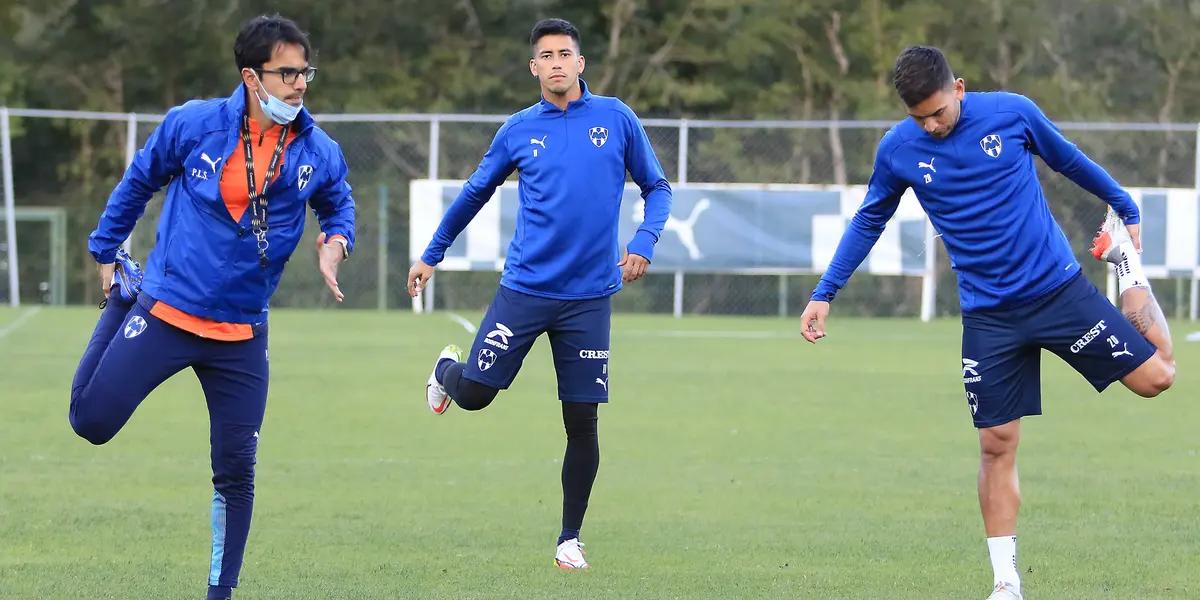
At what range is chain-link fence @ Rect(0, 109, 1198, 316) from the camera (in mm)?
24641

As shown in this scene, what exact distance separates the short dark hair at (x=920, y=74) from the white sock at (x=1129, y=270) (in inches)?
42.4

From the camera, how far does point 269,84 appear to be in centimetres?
593

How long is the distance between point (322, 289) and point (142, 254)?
2747 mm

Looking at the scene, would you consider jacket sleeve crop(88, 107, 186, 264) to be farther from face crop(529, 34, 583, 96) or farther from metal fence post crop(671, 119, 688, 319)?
metal fence post crop(671, 119, 688, 319)

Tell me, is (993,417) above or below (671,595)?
above

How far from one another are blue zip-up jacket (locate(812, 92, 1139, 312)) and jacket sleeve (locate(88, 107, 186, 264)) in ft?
8.34

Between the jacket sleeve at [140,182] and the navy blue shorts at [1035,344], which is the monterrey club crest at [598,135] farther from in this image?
the jacket sleeve at [140,182]

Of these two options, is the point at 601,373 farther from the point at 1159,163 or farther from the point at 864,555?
the point at 1159,163

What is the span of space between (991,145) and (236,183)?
2.68m

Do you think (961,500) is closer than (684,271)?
Yes

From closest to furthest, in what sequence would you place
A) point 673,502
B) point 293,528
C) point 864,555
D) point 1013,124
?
point 1013,124, point 864,555, point 293,528, point 673,502

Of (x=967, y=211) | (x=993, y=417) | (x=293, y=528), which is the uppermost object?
(x=967, y=211)

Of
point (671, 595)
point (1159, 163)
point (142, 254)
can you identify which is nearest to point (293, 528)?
point (671, 595)

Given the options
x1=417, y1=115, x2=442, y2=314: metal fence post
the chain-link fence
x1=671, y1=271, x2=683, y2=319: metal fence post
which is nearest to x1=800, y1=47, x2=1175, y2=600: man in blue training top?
the chain-link fence
